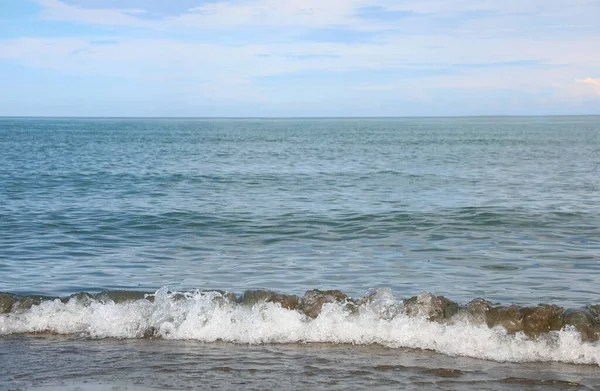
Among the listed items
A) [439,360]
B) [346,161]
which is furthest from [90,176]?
[439,360]

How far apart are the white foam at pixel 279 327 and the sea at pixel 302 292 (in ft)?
0.08

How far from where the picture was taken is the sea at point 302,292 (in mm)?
8195

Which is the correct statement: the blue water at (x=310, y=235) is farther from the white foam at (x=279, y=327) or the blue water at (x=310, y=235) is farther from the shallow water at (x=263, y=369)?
the shallow water at (x=263, y=369)

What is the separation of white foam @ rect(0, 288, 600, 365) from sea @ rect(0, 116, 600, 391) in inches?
1.0

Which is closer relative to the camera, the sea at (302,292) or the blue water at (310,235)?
the sea at (302,292)

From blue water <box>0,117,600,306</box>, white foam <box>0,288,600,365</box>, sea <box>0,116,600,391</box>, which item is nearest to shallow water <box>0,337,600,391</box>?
sea <box>0,116,600,391</box>

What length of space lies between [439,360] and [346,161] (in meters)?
41.0

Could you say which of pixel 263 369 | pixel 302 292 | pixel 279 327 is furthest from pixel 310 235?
pixel 263 369

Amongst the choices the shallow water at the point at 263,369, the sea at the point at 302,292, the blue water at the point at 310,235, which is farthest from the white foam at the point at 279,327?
the blue water at the point at 310,235

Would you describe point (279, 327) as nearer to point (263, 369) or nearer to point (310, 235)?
point (263, 369)

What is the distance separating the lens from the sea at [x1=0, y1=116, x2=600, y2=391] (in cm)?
820

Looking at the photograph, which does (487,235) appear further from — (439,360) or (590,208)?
(439,360)

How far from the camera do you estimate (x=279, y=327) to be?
9.92m

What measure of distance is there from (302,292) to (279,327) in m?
2.20
